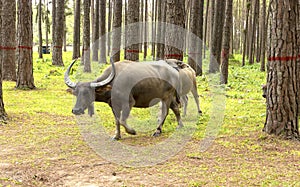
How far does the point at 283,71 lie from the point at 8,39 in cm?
1212

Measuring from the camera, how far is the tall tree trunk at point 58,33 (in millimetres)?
24016

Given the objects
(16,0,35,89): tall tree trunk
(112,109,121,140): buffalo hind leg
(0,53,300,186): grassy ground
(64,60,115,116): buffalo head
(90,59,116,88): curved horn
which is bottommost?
(0,53,300,186): grassy ground

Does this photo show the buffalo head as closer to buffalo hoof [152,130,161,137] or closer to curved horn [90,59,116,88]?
curved horn [90,59,116,88]

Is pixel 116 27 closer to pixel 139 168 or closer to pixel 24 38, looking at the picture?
pixel 24 38

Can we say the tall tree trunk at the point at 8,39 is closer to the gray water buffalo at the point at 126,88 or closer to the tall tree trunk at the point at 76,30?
the tall tree trunk at the point at 76,30

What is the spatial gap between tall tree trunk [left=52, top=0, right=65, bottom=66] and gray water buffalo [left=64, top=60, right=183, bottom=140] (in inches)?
655

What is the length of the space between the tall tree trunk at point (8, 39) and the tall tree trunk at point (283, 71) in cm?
1172

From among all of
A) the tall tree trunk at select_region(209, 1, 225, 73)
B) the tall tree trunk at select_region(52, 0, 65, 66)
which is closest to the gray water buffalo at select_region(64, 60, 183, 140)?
the tall tree trunk at select_region(209, 1, 225, 73)

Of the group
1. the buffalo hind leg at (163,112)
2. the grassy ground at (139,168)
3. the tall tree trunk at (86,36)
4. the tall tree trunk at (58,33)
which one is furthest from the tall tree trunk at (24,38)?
the tall tree trunk at (58,33)

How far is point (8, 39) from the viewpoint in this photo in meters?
16.0

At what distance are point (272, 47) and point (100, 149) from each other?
403 cm

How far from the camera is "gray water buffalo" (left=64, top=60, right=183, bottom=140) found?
7.58 metres

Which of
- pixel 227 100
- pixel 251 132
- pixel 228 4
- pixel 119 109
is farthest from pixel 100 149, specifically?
pixel 228 4

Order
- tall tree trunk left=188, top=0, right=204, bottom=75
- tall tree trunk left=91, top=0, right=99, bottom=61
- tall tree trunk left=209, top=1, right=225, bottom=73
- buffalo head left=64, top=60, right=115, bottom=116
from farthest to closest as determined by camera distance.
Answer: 1. tall tree trunk left=91, top=0, right=99, bottom=61
2. tall tree trunk left=209, top=1, right=225, bottom=73
3. tall tree trunk left=188, top=0, right=204, bottom=75
4. buffalo head left=64, top=60, right=115, bottom=116
